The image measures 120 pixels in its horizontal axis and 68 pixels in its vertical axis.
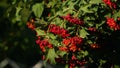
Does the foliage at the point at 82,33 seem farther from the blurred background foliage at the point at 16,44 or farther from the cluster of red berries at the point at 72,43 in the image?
the blurred background foliage at the point at 16,44

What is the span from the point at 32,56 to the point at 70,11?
5.97 metres

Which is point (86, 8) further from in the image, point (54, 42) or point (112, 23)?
point (54, 42)

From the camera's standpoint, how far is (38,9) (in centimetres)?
491

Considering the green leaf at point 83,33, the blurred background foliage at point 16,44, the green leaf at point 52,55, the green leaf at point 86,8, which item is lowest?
the blurred background foliage at point 16,44

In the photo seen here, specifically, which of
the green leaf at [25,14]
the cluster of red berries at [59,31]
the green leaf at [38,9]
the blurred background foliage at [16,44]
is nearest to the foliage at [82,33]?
the cluster of red berries at [59,31]

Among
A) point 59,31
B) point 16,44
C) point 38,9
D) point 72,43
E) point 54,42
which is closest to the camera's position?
point 72,43

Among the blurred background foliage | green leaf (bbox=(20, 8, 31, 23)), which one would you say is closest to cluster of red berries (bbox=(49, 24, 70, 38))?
green leaf (bbox=(20, 8, 31, 23))

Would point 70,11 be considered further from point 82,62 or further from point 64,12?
point 82,62

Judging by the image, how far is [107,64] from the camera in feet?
15.8

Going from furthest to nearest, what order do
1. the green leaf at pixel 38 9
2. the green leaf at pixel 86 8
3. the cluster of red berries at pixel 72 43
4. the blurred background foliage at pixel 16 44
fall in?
the blurred background foliage at pixel 16 44, the green leaf at pixel 38 9, the green leaf at pixel 86 8, the cluster of red berries at pixel 72 43

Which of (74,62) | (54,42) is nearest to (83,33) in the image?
(54,42)

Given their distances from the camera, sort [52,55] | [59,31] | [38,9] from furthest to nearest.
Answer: [38,9] → [52,55] → [59,31]

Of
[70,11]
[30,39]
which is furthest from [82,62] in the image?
[30,39]

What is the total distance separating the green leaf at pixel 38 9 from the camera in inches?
194
